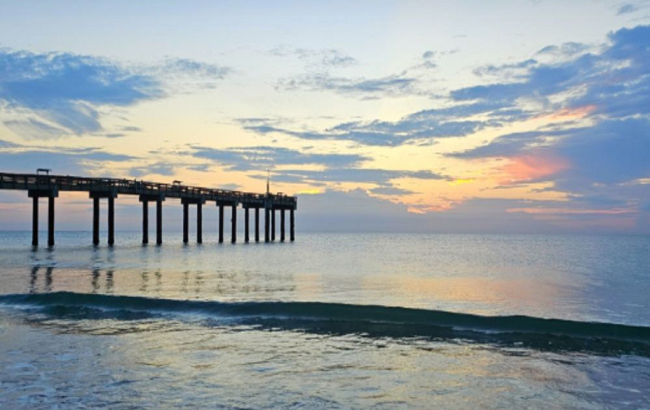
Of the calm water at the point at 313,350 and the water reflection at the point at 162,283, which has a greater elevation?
the calm water at the point at 313,350

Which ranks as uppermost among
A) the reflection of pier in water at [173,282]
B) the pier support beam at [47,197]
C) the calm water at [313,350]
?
the pier support beam at [47,197]

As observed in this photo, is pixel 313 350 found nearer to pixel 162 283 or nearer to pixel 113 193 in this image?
pixel 162 283

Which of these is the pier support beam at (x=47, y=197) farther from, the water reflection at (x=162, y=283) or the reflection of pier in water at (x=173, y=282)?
the reflection of pier in water at (x=173, y=282)

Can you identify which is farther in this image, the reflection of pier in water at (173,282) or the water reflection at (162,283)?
the reflection of pier in water at (173,282)

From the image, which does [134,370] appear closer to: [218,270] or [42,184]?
[218,270]

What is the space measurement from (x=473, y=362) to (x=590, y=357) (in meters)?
2.32

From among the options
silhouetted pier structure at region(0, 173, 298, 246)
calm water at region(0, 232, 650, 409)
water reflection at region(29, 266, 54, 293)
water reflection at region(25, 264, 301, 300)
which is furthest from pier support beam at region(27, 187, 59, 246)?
calm water at region(0, 232, 650, 409)

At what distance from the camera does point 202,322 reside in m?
14.2

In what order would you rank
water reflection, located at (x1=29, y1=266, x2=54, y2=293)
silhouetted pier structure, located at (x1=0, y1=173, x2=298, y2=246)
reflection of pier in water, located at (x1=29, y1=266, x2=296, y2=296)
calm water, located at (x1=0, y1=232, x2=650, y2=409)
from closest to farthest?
calm water, located at (x1=0, y1=232, x2=650, y2=409), water reflection, located at (x1=29, y1=266, x2=54, y2=293), reflection of pier in water, located at (x1=29, y1=266, x2=296, y2=296), silhouetted pier structure, located at (x1=0, y1=173, x2=298, y2=246)

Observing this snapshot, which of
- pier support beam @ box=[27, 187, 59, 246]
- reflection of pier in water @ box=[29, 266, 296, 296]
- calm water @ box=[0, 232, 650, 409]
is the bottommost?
reflection of pier in water @ box=[29, 266, 296, 296]

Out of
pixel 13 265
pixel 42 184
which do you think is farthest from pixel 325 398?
pixel 42 184

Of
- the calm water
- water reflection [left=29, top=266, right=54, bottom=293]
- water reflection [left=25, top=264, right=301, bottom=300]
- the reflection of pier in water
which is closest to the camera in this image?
the calm water

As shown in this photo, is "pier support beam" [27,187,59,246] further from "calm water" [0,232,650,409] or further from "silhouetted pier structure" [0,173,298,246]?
"calm water" [0,232,650,409]

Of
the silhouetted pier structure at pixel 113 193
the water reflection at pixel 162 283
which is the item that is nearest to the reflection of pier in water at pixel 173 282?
the water reflection at pixel 162 283
